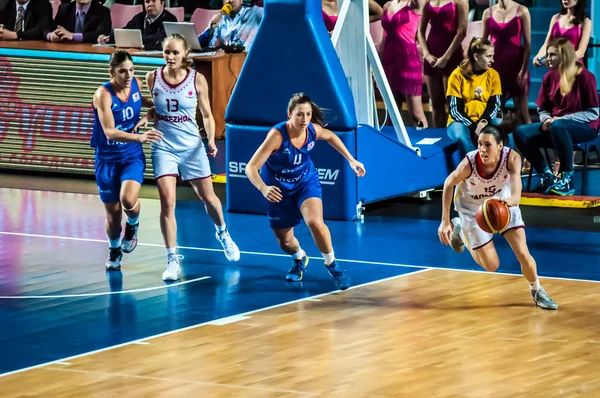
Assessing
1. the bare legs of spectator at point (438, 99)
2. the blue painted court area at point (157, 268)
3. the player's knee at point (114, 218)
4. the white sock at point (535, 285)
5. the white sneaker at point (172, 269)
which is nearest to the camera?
the blue painted court area at point (157, 268)

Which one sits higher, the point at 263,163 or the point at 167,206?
the point at 263,163

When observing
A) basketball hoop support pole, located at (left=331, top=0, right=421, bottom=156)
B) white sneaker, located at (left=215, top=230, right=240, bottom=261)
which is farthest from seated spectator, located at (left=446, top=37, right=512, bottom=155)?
white sneaker, located at (left=215, top=230, right=240, bottom=261)

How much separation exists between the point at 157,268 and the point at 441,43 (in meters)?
5.60

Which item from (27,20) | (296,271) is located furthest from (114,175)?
(27,20)

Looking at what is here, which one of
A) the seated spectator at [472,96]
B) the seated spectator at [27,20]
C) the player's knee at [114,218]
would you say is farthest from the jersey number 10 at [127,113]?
the seated spectator at [27,20]

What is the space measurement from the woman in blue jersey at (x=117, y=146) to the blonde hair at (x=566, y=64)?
458cm

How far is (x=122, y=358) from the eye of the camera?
733 cm

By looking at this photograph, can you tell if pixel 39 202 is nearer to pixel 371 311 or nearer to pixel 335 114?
pixel 335 114

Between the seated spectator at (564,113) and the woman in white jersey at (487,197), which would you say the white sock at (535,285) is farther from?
the seated spectator at (564,113)

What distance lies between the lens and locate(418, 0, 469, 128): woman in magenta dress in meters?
14.1

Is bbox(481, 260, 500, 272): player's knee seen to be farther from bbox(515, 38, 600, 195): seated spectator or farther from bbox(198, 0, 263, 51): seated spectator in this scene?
bbox(198, 0, 263, 51): seated spectator

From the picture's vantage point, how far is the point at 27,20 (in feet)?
53.8

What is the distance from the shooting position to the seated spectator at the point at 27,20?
16.2m

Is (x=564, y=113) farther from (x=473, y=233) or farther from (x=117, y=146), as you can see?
(x=117, y=146)
